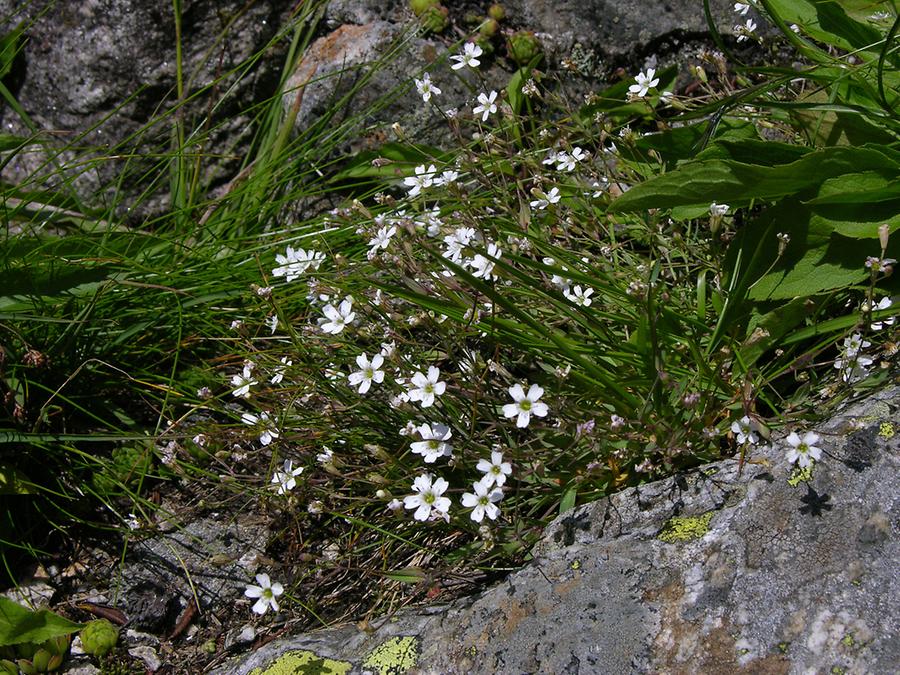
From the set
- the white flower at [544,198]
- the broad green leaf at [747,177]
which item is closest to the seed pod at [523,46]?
the white flower at [544,198]

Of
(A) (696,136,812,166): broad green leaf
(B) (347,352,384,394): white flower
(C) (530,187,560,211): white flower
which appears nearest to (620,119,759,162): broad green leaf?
(A) (696,136,812,166): broad green leaf

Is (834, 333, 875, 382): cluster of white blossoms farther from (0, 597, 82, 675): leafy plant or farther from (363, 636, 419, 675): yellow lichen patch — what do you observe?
(0, 597, 82, 675): leafy plant

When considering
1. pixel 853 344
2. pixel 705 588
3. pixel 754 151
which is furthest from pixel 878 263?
pixel 705 588

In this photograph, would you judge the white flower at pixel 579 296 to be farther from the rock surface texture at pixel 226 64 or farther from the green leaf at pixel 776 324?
the rock surface texture at pixel 226 64

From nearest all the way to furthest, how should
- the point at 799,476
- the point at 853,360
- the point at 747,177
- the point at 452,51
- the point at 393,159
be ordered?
the point at 799,476, the point at 853,360, the point at 747,177, the point at 393,159, the point at 452,51

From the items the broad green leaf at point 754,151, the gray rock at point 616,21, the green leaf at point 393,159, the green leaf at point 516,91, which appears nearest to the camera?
the broad green leaf at point 754,151

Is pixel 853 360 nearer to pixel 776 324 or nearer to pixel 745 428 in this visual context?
pixel 776 324

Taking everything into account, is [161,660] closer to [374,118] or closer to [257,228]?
[257,228]

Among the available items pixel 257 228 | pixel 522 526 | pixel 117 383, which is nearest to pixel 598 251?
pixel 522 526

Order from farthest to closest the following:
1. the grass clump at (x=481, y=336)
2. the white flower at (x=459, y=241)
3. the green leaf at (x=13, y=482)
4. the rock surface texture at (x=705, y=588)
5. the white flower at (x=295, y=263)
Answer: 1. the white flower at (x=295, y=263)
2. the green leaf at (x=13, y=482)
3. the white flower at (x=459, y=241)
4. the grass clump at (x=481, y=336)
5. the rock surface texture at (x=705, y=588)
